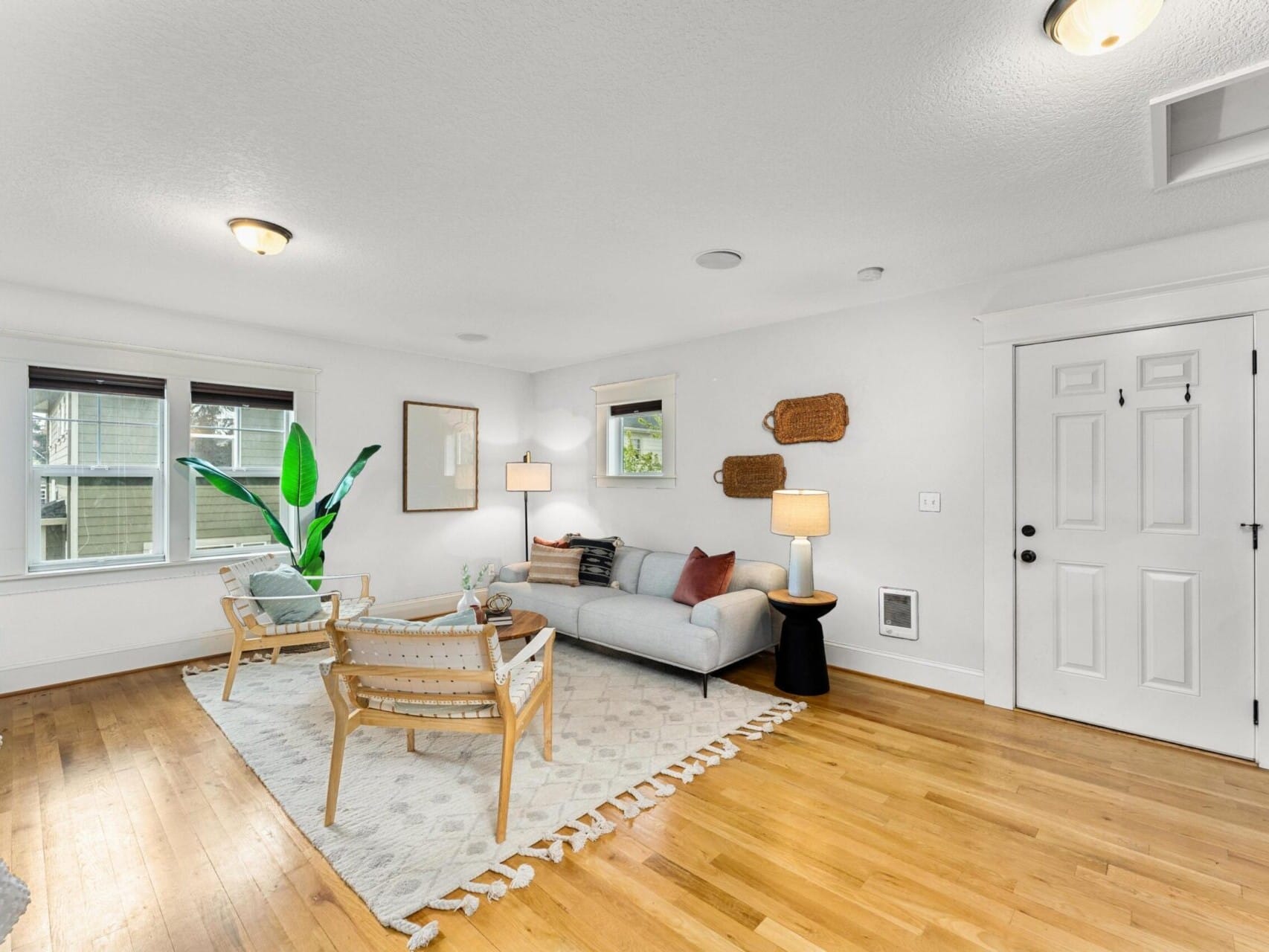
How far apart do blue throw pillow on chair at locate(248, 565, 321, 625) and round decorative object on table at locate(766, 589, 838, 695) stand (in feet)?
9.73

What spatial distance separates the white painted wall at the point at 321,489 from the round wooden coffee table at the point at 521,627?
1882 mm

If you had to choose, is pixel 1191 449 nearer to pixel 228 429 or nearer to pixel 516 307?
pixel 516 307

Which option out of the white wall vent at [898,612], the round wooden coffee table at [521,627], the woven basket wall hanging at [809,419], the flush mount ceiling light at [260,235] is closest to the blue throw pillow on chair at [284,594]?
the round wooden coffee table at [521,627]

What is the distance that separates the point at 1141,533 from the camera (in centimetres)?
297

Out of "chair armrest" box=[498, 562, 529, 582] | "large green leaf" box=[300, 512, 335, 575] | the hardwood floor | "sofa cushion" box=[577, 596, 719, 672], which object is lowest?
the hardwood floor

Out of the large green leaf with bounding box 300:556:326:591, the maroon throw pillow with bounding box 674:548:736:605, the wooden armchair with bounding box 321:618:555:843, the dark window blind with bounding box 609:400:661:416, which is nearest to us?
the wooden armchair with bounding box 321:618:555:843

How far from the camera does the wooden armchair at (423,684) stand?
2117 mm

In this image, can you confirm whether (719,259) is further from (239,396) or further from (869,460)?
(239,396)

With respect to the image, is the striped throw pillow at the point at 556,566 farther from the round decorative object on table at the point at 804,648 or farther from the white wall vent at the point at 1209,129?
the white wall vent at the point at 1209,129

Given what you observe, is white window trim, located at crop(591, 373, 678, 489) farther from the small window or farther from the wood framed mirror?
the wood framed mirror

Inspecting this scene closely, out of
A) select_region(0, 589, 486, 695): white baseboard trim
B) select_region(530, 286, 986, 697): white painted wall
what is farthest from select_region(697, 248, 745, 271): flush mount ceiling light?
select_region(0, 589, 486, 695): white baseboard trim

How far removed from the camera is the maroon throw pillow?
400cm

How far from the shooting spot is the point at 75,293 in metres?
3.72

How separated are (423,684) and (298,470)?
9.40 feet
